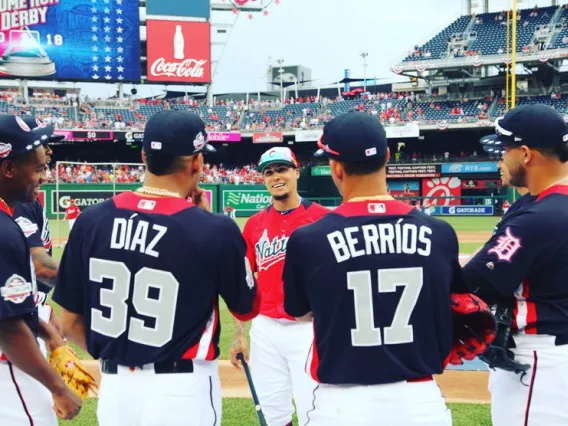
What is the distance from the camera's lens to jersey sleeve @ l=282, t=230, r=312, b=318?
265 centimetres

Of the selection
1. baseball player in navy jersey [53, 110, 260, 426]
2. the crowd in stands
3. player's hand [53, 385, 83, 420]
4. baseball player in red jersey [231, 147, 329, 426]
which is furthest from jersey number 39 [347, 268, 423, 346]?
the crowd in stands

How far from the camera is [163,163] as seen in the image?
2.77 m

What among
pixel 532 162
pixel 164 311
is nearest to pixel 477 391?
pixel 532 162

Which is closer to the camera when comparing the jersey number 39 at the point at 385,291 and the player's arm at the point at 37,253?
the jersey number 39 at the point at 385,291

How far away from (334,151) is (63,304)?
1.37 m

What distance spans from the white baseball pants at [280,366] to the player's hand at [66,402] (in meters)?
1.91

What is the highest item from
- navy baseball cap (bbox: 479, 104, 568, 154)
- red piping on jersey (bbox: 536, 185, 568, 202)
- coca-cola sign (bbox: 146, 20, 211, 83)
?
coca-cola sign (bbox: 146, 20, 211, 83)

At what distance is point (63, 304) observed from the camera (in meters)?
2.87

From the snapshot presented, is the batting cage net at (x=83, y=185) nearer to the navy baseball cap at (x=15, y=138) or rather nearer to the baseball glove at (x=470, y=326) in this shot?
the navy baseball cap at (x=15, y=138)

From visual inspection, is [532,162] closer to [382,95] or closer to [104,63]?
[104,63]

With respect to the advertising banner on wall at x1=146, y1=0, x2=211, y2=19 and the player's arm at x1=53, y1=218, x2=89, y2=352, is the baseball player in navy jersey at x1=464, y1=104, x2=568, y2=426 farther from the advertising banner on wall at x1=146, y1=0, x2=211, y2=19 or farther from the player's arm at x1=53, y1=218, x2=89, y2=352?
the advertising banner on wall at x1=146, y1=0, x2=211, y2=19

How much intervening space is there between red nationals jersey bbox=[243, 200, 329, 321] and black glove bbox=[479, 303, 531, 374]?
1805mm

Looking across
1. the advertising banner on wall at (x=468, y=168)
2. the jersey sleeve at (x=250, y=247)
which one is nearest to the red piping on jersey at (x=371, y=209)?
the jersey sleeve at (x=250, y=247)

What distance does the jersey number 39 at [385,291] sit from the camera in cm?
254
